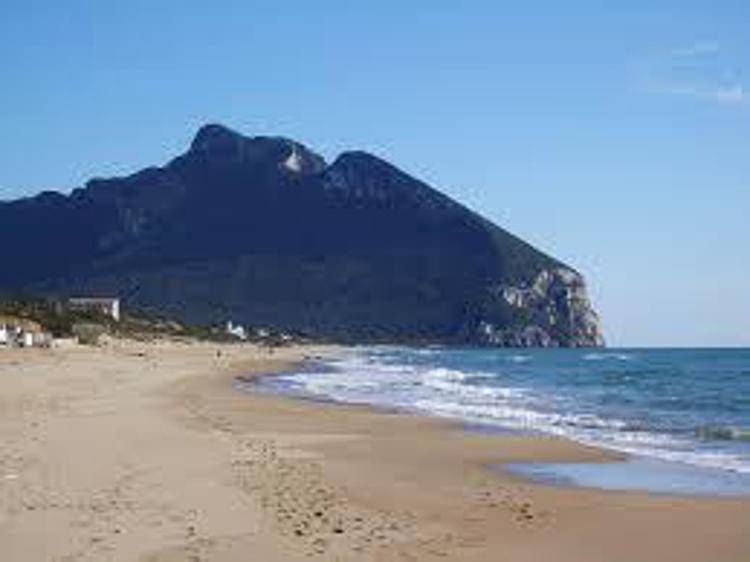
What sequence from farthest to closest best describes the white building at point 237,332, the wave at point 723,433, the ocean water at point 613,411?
the white building at point 237,332, the wave at point 723,433, the ocean water at point 613,411

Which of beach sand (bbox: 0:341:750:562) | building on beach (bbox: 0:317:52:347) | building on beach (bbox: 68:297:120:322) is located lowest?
beach sand (bbox: 0:341:750:562)

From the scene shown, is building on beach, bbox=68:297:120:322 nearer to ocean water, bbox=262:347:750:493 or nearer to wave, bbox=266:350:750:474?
ocean water, bbox=262:347:750:493

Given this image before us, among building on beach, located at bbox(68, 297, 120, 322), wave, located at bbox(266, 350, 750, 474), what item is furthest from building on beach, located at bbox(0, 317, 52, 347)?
building on beach, located at bbox(68, 297, 120, 322)

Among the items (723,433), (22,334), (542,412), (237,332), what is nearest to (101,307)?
(237,332)

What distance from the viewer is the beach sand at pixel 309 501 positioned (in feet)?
44.8

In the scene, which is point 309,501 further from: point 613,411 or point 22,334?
point 22,334

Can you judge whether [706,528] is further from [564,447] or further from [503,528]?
[564,447]

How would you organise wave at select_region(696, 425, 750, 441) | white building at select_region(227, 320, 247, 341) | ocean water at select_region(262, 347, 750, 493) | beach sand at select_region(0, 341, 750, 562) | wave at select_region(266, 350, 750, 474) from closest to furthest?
beach sand at select_region(0, 341, 750, 562)
ocean water at select_region(262, 347, 750, 493)
wave at select_region(266, 350, 750, 474)
wave at select_region(696, 425, 750, 441)
white building at select_region(227, 320, 247, 341)

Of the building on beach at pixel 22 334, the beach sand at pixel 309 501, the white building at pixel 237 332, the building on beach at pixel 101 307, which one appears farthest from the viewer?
the white building at pixel 237 332

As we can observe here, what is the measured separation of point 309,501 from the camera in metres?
17.2

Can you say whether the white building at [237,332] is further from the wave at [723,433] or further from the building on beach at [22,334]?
the wave at [723,433]

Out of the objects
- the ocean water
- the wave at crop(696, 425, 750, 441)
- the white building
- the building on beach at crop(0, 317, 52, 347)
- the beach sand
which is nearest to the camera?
the beach sand

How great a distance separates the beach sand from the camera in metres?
13.6

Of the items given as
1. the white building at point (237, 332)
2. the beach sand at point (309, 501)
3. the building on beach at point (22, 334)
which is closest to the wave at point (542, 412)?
the beach sand at point (309, 501)
